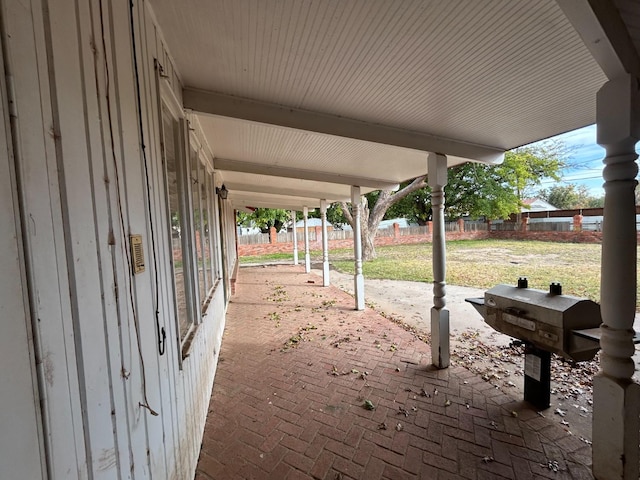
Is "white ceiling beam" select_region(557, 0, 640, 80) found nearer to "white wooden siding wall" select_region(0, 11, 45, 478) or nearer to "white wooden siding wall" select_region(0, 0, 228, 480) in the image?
"white wooden siding wall" select_region(0, 0, 228, 480)

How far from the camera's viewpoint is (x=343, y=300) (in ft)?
25.5

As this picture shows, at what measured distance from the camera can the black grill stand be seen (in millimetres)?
2932

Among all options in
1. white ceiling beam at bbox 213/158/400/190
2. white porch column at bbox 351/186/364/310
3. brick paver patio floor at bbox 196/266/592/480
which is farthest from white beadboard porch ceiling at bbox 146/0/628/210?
brick paver patio floor at bbox 196/266/592/480

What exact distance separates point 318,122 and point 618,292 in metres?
2.76

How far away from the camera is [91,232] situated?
103 cm

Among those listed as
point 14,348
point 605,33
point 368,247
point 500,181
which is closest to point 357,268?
point 605,33

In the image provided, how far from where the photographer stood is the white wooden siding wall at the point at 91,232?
0.77 metres

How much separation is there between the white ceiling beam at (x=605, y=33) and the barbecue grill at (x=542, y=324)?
1.75 m

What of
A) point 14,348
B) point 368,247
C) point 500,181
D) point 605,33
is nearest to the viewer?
point 14,348

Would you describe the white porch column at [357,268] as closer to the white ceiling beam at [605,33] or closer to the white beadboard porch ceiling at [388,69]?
the white beadboard porch ceiling at [388,69]

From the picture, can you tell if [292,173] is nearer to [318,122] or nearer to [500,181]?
[318,122]

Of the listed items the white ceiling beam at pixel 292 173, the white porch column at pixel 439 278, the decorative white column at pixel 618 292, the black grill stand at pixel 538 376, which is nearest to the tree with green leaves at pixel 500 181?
the white ceiling beam at pixel 292 173

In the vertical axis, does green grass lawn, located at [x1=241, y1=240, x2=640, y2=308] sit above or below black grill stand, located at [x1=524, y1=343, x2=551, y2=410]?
below

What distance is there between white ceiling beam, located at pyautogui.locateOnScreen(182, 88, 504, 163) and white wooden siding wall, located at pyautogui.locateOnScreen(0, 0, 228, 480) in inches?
38.3
